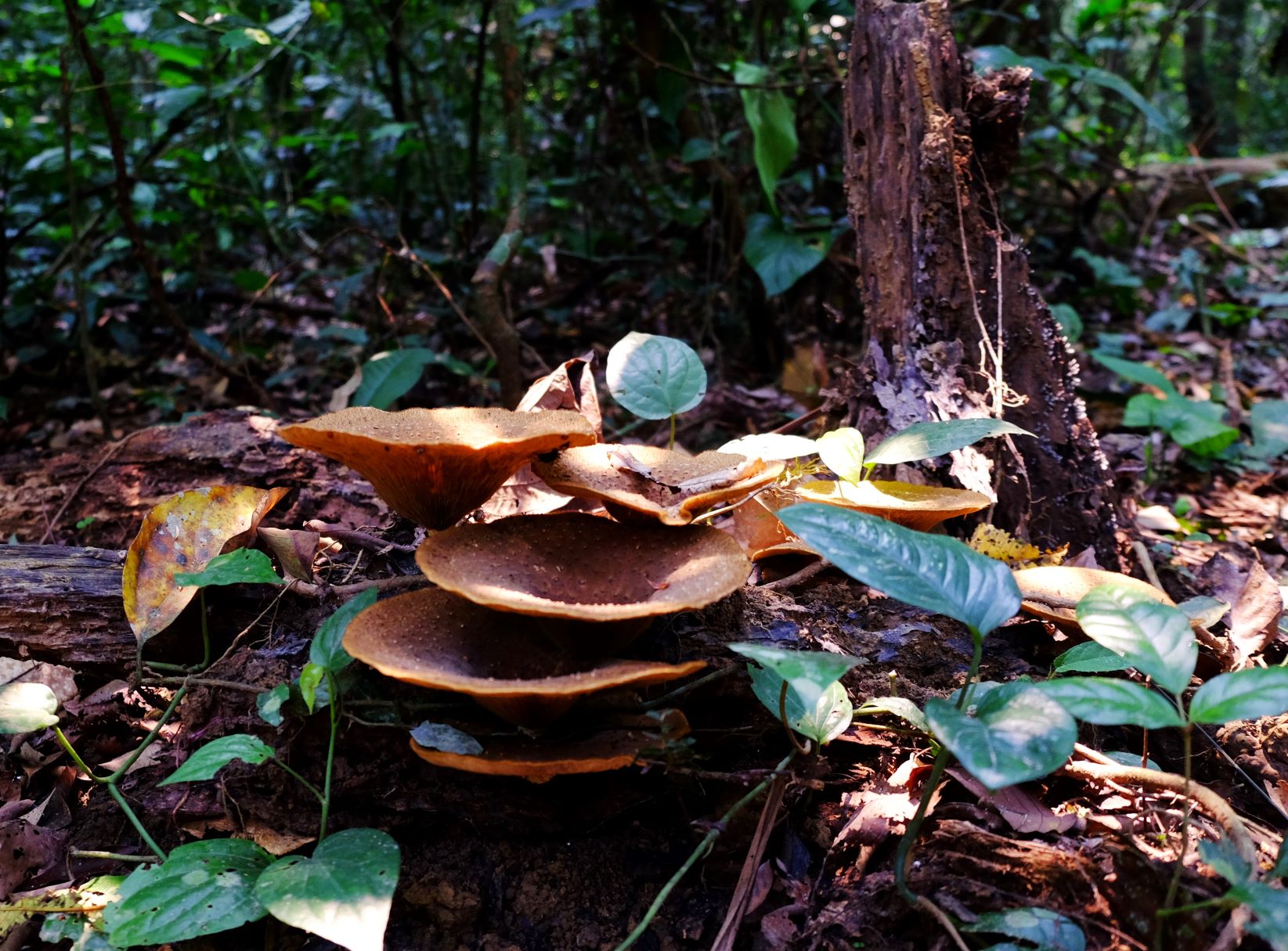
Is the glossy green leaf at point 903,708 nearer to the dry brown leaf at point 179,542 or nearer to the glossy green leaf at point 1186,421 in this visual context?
the dry brown leaf at point 179,542

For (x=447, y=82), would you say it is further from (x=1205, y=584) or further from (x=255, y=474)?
(x=1205, y=584)

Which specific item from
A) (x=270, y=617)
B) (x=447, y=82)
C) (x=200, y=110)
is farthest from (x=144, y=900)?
(x=447, y=82)

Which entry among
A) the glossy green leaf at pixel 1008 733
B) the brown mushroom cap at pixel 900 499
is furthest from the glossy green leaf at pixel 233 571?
the glossy green leaf at pixel 1008 733

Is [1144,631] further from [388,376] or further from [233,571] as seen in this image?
[388,376]

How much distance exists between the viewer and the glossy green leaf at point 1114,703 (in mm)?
1220

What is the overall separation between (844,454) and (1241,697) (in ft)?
2.96

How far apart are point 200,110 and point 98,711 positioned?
383 centimetres

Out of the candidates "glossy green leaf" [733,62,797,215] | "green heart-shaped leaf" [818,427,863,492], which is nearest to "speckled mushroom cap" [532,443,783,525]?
"green heart-shaped leaf" [818,427,863,492]

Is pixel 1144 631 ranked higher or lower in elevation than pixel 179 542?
higher

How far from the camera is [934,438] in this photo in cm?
197

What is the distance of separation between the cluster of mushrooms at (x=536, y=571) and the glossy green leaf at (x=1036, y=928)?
0.60 m

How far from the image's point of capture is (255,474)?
8.80ft

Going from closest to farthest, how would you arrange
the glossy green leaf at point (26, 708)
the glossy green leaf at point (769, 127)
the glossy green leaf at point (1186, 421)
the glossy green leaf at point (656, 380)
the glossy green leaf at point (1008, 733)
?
the glossy green leaf at point (1008, 733), the glossy green leaf at point (26, 708), the glossy green leaf at point (656, 380), the glossy green leaf at point (769, 127), the glossy green leaf at point (1186, 421)

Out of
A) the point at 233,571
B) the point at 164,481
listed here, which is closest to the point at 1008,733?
the point at 233,571
